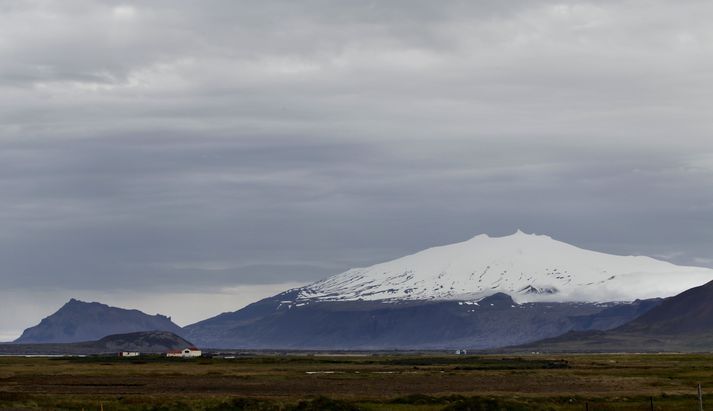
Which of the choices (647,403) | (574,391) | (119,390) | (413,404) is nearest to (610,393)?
(574,391)

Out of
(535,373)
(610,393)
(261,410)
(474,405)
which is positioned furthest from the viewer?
(535,373)

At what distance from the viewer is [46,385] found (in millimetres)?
142250

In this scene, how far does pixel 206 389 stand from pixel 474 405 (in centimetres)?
4827

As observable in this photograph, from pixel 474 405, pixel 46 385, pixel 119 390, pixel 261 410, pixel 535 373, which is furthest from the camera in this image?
pixel 535 373

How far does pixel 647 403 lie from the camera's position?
107 meters

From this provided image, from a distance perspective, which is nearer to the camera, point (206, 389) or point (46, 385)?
point (206, 389)

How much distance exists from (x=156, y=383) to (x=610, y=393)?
178 feet

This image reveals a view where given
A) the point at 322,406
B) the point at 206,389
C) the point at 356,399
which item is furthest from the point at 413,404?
the point at 206,389

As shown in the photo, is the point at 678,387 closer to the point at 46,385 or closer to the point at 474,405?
the point at 474,405

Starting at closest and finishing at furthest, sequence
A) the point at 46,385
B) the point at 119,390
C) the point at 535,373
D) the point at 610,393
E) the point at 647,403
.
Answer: the point at 647,403 → the point at 610,393 → the point at 119,390 → the point at 46,385 → the point at 535,373

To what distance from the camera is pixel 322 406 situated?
95500 millimetres

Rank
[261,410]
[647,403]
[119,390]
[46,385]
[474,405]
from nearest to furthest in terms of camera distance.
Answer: [474,405]
[261,410]
[647,403]
[119,390]
[46,385]

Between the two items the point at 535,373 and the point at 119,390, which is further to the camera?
the point at 535,373

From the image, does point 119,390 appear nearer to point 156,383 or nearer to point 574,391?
point 156,383
